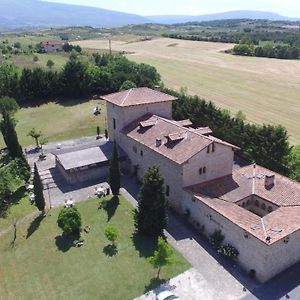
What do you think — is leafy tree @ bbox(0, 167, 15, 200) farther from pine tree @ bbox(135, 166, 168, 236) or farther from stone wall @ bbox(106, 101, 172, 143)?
pine tree @ bbox(135, 166, 168, 236)

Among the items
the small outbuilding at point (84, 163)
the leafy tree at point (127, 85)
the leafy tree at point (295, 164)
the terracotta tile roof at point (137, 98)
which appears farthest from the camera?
the leafy tree at point (127, 85)

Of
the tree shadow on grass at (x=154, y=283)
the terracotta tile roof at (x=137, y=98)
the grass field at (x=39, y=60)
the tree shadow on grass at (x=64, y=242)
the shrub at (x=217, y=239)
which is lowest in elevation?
the tree shadow on grass at (x=64, y=242)

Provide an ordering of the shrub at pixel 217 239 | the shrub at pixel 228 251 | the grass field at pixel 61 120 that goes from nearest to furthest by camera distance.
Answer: the shrub at pixel 228 251
the shrub at pixel 217 239
the grass field at pixel 61 120

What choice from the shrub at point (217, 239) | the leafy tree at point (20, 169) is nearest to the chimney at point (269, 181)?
the shrub at point (217, 239)

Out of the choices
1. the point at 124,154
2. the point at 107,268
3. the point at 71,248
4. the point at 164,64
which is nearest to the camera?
the point at 107,268

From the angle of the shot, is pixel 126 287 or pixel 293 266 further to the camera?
pixel 293 266

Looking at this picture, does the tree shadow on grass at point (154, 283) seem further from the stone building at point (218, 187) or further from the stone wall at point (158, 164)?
the stone wall at point (158, 164)

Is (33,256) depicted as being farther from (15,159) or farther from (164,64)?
(164,64)

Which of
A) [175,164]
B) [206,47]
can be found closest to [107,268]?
[175,164]
